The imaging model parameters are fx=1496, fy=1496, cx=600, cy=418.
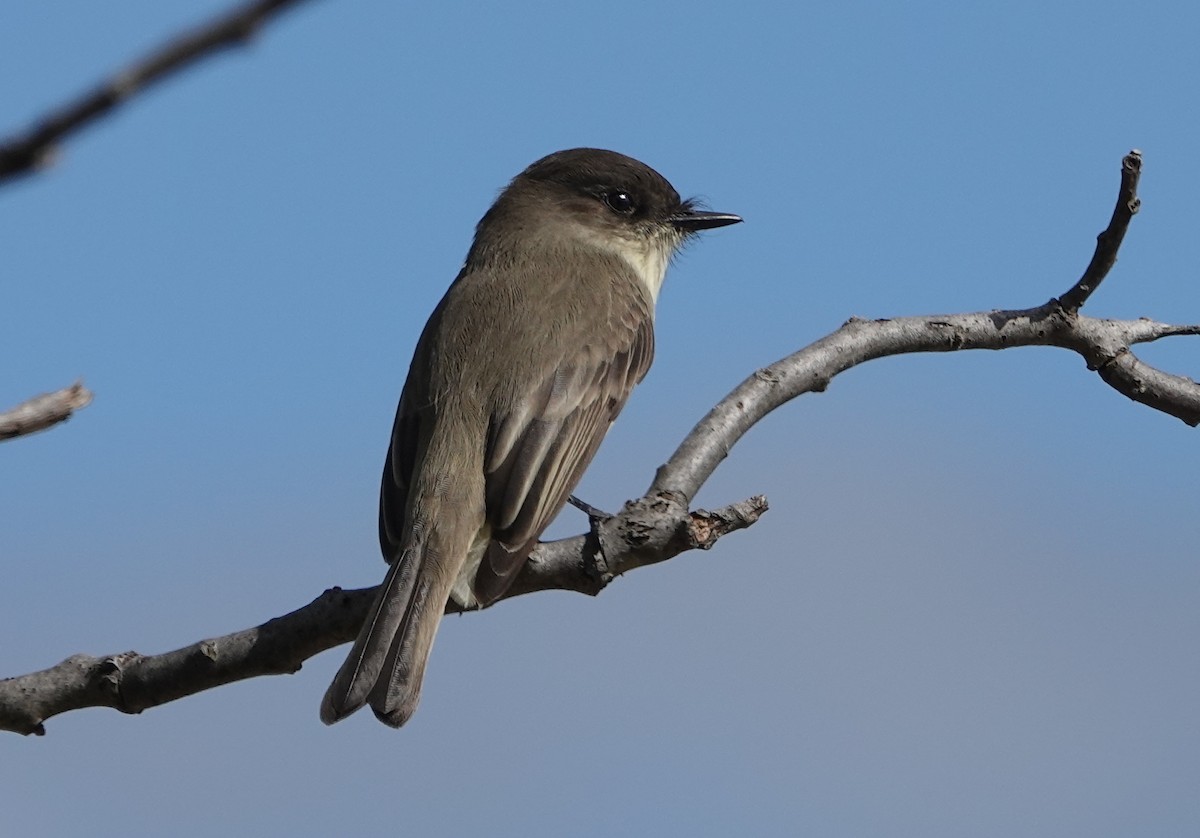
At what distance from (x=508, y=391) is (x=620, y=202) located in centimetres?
237

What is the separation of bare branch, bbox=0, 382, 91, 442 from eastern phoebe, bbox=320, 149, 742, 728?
103 inches

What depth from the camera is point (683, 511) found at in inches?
191

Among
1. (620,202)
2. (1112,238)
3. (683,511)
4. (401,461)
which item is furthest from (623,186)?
(683,511)

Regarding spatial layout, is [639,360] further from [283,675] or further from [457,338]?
[283,675]

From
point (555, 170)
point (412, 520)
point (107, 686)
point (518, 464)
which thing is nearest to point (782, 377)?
point (518, 464)

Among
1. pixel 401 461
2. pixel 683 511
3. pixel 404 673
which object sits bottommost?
pixel 404 673

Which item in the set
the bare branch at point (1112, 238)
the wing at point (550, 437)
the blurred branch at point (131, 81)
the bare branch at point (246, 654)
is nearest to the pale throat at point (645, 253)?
the wing at point (550, 437)

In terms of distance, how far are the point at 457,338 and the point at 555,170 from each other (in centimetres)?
222

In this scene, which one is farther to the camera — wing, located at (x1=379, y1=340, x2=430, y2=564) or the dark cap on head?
the dark cap on head

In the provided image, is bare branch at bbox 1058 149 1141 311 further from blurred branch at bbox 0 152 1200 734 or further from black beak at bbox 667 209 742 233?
black beak at bbox 667 209 742 233

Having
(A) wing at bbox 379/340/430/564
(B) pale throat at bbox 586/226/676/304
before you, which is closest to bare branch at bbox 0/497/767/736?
(A) wing at bbox 379/340/430/564

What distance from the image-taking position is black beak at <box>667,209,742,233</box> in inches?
331

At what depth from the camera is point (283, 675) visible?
15.3 ft

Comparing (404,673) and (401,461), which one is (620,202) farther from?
(404,673)
